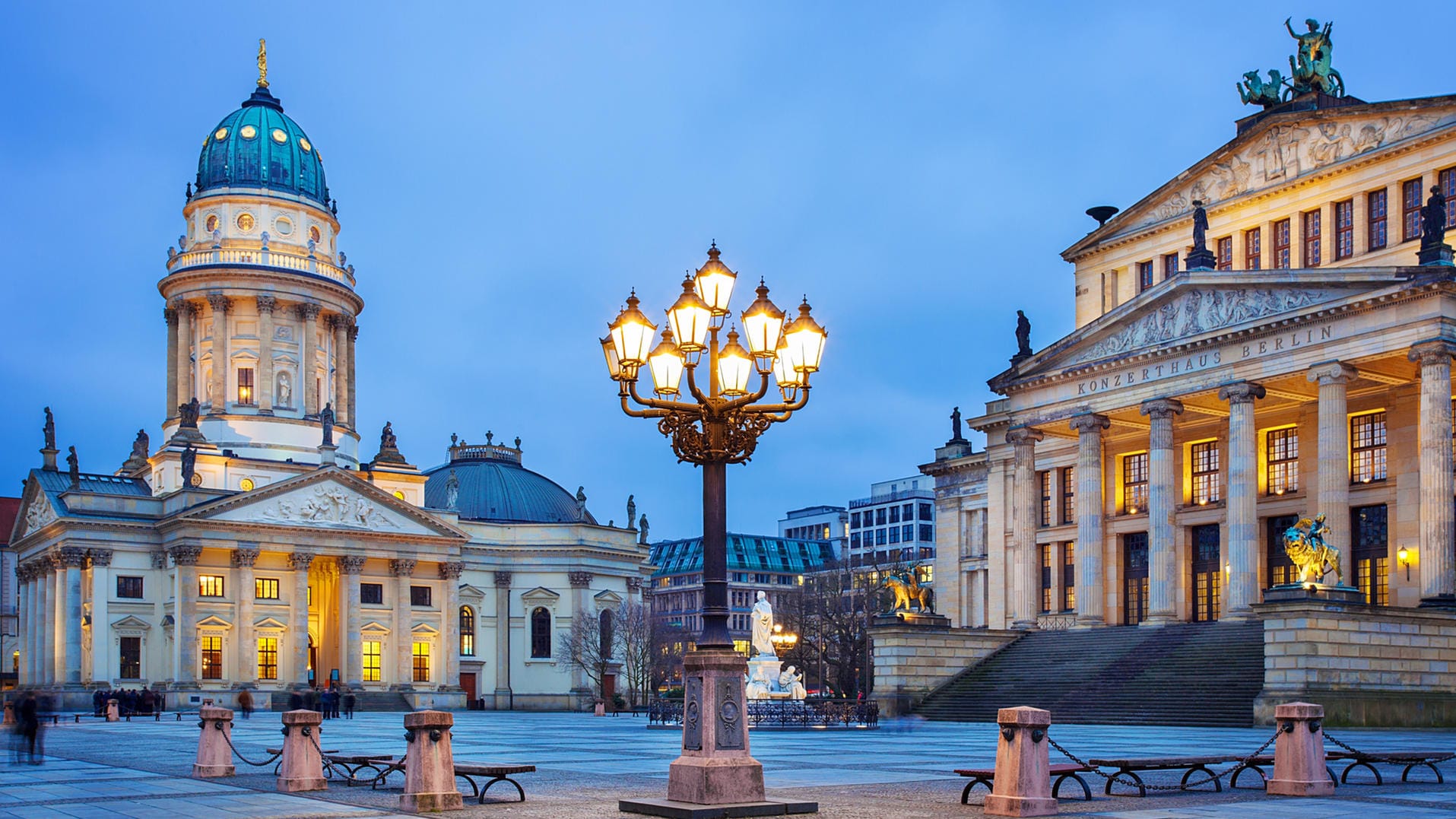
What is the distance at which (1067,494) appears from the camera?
210ft

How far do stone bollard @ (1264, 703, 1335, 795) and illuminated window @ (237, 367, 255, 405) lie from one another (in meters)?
84.1

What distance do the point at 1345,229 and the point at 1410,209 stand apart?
106 inches

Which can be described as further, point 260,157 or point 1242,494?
point 260,157

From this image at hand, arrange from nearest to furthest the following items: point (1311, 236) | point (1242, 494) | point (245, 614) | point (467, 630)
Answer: point (1242, 494) < point (1311, 236) < point (245, 614) < point (467, 630)

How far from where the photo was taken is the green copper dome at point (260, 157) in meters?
97.9

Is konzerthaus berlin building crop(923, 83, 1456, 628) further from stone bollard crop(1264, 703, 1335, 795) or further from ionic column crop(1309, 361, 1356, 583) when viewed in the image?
stone bollard crop(1264, 703, 1335, 795)

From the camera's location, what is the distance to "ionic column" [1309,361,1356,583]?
160 feet

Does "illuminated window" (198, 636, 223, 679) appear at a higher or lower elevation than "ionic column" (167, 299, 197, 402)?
lower

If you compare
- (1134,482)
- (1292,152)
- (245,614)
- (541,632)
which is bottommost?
(541,632)

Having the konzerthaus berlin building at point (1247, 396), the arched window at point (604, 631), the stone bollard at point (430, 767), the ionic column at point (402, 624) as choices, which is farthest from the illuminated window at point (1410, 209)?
the ionic column at point (402, 624)

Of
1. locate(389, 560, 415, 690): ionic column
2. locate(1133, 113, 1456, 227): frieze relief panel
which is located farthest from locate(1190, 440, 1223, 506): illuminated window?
locate(389, 560, 415, 690): ionic column

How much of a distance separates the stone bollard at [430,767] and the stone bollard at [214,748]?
22.6 feet

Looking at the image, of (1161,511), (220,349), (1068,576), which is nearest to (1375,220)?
(1161,511)

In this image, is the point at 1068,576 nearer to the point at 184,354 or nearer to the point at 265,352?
the point at 265,352
